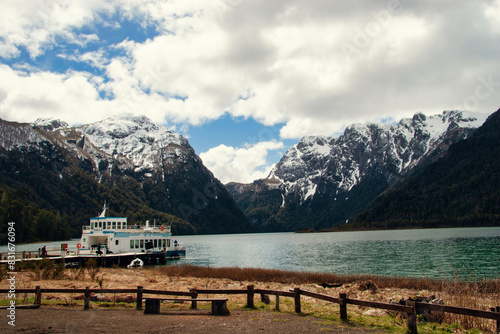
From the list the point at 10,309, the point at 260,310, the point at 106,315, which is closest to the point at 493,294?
the point at 260,310

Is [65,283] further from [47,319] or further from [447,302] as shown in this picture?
[447,302]

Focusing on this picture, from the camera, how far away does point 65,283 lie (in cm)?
3112

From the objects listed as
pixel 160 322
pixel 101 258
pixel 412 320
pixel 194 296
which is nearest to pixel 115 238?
pixel 101 258

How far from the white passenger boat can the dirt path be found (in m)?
49.2

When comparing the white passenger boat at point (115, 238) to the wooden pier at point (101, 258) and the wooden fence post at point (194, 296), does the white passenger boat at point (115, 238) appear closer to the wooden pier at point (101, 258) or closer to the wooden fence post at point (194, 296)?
the wooden pier at point (101, 258)

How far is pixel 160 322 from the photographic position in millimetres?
17016

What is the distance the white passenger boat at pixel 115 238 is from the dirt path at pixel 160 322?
4924 centimetres

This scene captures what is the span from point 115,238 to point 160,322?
193ft

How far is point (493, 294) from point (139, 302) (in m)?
25.4

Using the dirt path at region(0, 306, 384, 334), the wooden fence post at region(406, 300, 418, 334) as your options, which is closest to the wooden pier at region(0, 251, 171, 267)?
the dirt path at region(0, 306, 384, 334)

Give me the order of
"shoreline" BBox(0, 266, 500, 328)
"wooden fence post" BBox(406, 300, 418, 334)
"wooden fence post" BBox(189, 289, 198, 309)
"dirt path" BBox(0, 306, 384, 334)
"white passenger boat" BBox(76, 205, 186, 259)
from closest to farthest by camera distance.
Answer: "wooden fence post" BBox(406, 300, 418, 334) → "dirt path" BBox(0, 306, 384, 334) → "wooden fence post" BBox(189, 289, 198, 309) → "shoreline" BBox(0, 266, 500, 328) → "white passenger boat" BBox(76, 205, 186, 259)

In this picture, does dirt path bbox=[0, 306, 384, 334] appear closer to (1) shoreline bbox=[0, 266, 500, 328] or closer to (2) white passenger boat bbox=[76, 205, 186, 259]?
(1) shoreline bbox=[0, 266, 500, 328]

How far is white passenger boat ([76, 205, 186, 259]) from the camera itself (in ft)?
227

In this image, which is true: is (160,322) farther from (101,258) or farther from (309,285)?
(101,258)
